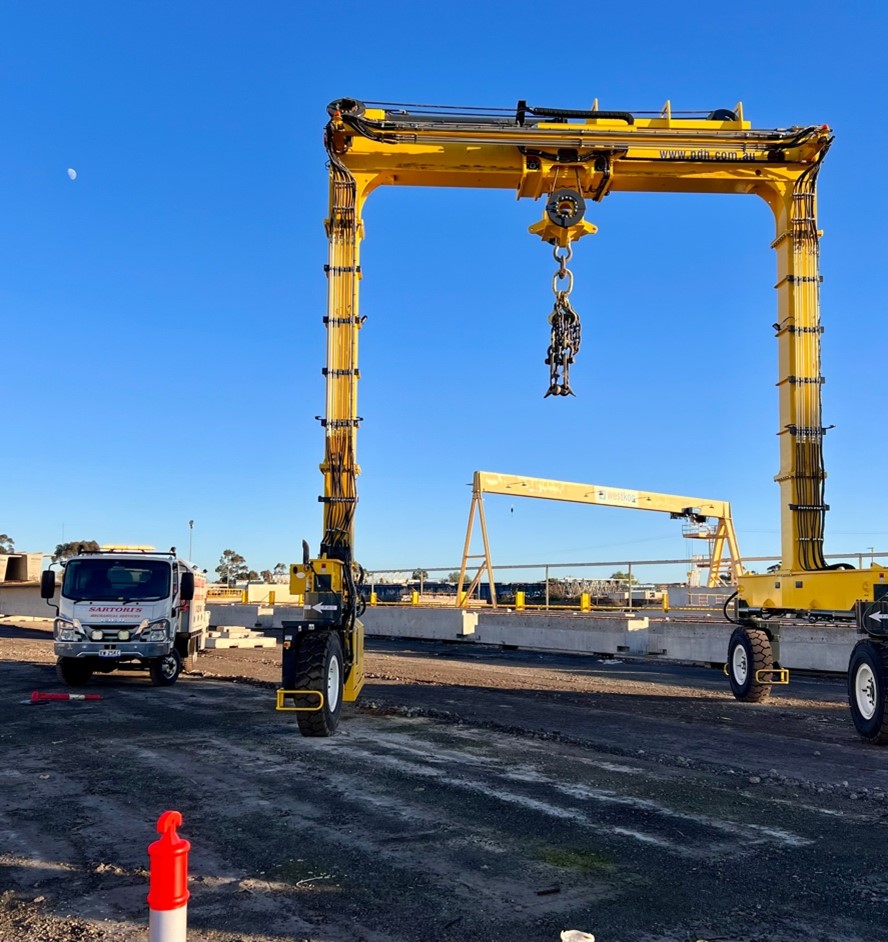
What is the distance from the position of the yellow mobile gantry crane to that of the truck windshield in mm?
5447

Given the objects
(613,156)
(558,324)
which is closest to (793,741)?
(558,324)

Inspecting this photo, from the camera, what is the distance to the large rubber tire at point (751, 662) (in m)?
14.0

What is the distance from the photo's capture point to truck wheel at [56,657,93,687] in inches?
613

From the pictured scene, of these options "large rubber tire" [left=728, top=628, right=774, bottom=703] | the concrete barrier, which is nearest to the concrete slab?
the concrete barrier

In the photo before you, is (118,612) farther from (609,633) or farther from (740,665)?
(609,633)

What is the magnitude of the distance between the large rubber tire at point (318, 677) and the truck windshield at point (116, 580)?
21.7 ft

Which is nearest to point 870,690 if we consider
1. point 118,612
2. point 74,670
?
point 118,612

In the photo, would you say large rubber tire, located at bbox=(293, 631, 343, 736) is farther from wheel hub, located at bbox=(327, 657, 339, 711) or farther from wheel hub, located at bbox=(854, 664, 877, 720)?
wheel hub, located at bbox=(854, 664, 877, 720)

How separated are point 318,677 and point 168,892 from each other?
659cm

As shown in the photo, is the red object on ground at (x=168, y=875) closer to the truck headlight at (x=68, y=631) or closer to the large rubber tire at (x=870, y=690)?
the large rubber tire at (x=870, y=690)

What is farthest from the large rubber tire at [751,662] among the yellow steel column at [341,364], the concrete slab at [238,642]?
the concrete slab at [238,642]

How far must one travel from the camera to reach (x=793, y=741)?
1045cm

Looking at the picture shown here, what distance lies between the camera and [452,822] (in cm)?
651

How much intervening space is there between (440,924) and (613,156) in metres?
10.9
